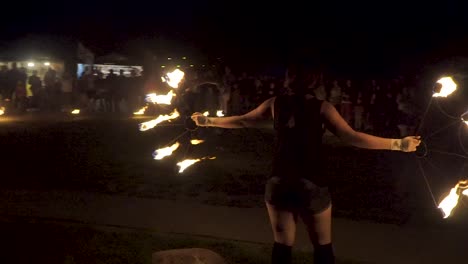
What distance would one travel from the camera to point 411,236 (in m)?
7.79

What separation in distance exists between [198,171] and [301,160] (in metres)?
8.50

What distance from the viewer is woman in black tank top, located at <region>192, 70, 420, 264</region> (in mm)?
4491

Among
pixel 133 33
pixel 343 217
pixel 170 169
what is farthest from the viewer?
pixel 133 33

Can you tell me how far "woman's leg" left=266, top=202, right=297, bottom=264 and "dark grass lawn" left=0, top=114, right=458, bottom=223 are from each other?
11.2 feet

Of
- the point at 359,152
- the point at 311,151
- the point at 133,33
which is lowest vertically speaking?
the point at 359,152

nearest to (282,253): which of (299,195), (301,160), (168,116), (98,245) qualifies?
(299,195)

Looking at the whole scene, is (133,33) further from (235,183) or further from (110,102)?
(235,183)

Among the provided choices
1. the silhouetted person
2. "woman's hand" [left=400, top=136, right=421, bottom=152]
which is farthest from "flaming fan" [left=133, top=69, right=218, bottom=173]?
the silhouetted person

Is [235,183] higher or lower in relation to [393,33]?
lower

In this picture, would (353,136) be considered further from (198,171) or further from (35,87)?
(35,87)

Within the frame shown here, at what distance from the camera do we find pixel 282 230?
4.65 m

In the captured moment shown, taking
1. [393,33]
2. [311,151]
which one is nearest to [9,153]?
[311,151]

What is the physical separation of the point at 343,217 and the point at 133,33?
35.5 metres

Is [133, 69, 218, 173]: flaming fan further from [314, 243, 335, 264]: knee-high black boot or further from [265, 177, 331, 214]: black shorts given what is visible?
Answer: [314, 243, 335, 264]: knee-high black boot
